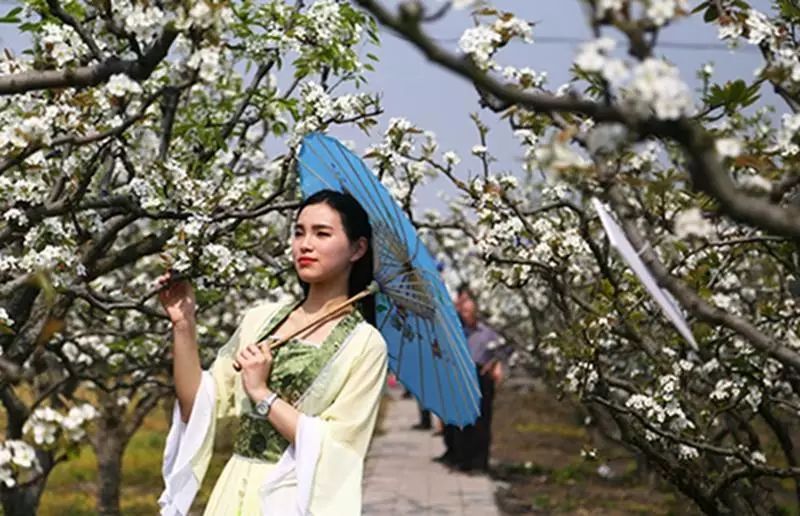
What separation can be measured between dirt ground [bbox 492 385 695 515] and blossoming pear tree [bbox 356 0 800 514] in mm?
1858

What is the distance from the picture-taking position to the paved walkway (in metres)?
10.2

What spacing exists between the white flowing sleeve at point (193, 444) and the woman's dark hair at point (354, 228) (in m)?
0.43

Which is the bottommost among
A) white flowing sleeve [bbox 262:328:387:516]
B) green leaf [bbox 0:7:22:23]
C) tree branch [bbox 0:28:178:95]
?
white flowing sleeve [bbox 262:328:387:516]

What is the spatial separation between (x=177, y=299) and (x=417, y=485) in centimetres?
772

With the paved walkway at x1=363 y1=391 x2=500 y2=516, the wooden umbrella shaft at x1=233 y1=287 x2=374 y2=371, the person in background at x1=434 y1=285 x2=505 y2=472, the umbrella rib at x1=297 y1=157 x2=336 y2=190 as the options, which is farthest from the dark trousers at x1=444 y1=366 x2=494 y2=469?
the wooden umbrella shaft at x1=233 y1=287 x2=374 y2=371

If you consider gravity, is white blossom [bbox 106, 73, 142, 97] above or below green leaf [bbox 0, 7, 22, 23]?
below

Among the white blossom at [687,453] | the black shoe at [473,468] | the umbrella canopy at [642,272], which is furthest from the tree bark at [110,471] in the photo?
the umbrella canopy at [642,272]

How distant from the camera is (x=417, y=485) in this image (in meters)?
11.6

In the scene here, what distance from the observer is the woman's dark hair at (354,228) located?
13.9ft

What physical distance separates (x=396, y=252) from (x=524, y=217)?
115 cm

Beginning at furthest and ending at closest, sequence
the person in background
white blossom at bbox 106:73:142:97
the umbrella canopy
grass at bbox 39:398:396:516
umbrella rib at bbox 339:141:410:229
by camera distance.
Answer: the person in background, grass at bbox 39:398:396:516, umbrella rib at bbox 339:141:410:229, white blossom at bbox 106:73:142:97, the umbrella canopy

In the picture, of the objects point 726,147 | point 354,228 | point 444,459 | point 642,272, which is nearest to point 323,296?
point 354,228

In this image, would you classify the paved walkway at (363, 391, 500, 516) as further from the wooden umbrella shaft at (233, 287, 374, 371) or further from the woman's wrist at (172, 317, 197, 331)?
the woman's wrist at (172, 317, 197, 331)

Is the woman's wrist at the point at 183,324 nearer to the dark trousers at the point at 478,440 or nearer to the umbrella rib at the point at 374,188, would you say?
the umbrella rib at the point at 374,188
